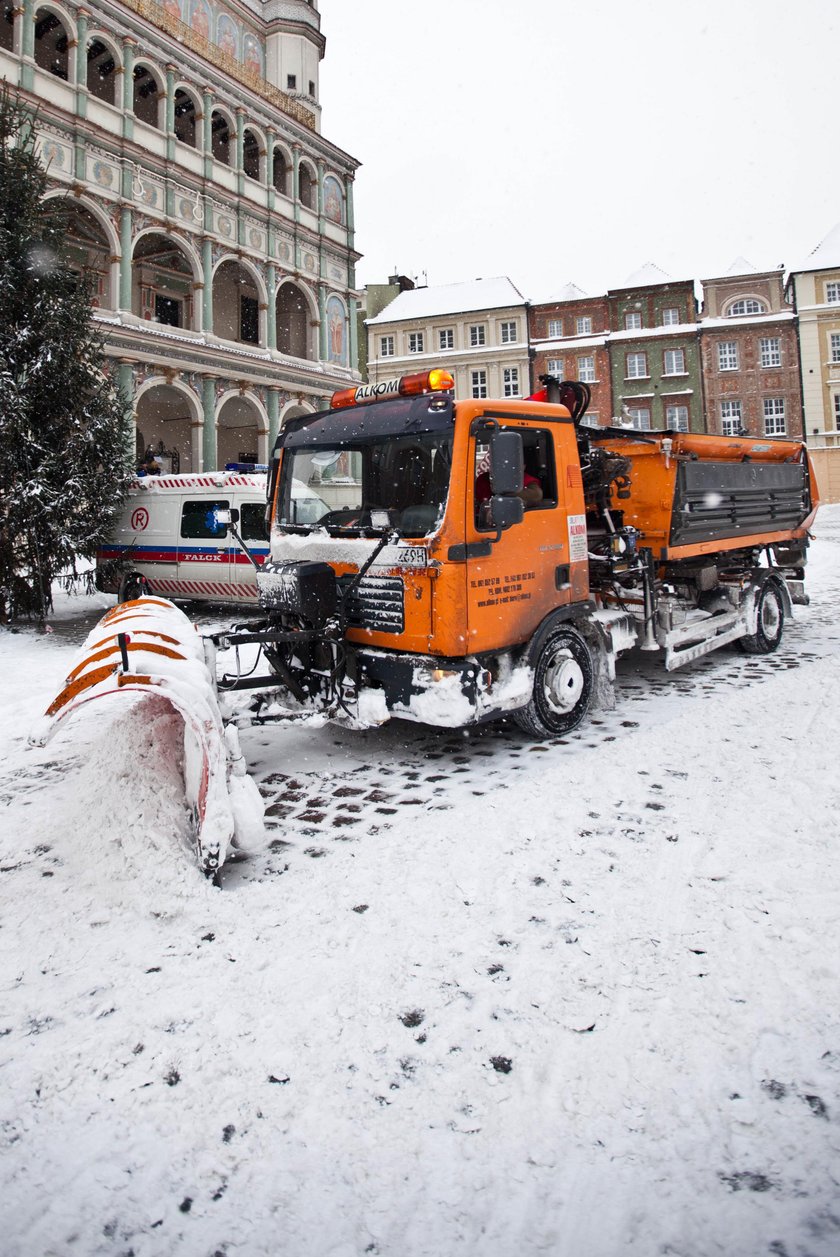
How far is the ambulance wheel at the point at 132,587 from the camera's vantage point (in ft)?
47.9

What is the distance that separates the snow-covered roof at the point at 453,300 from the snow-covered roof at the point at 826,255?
16.8 meters

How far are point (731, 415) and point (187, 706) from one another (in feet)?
160

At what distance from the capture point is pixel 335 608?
5.52 meters

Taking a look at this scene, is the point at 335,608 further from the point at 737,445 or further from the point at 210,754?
the point at 737,445

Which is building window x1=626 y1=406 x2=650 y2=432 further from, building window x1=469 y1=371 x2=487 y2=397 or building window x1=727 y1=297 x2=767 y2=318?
building window x1=469 y1=371 x2=487 y2=397

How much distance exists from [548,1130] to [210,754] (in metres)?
2.29

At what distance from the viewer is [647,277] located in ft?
155

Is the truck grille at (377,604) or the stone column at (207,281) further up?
the stone column at (207,281)

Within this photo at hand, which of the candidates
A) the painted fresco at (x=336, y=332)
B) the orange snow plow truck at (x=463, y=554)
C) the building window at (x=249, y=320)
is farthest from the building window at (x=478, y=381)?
the orange snow plow truck at (x=463, y=554)

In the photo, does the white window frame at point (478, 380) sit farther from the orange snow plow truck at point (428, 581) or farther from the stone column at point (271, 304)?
the orange snow plow truck at point (428, 581)

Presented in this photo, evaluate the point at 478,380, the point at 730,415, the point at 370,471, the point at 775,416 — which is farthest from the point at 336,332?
the point at 370,471

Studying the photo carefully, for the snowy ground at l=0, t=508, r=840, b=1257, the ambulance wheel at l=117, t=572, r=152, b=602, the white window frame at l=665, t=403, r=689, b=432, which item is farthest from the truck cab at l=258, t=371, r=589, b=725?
the white window frame at l=665, t=403, r=689, b=432

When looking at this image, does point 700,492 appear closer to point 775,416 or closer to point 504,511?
point 504,511

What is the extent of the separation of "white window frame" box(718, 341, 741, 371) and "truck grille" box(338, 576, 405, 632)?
46960mm
